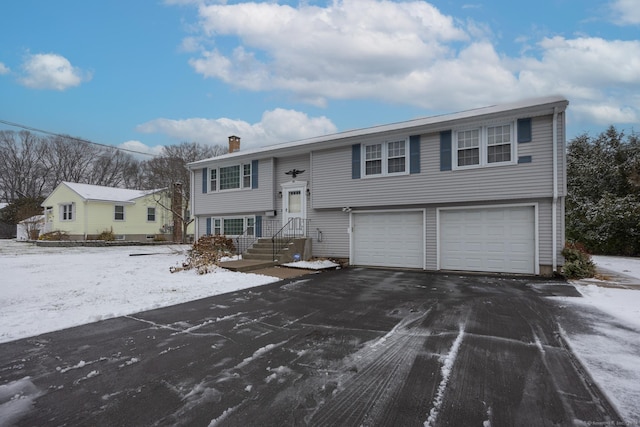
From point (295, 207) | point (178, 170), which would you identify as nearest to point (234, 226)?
point (295, 207)

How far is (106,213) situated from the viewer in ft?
79.7

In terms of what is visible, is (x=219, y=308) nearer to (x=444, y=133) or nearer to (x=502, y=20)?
(x=444, y=133)

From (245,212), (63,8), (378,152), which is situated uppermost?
(63,8)

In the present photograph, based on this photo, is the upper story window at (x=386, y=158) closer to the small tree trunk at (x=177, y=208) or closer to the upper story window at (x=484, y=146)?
the upper story window at (x=484, y=146)

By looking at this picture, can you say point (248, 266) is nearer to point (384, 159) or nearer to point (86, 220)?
point (384, 159)

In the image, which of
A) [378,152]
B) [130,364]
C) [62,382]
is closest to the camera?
[62,382]

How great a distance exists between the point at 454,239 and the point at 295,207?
20.6 ft

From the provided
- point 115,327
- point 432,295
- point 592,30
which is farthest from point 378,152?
point 115,327

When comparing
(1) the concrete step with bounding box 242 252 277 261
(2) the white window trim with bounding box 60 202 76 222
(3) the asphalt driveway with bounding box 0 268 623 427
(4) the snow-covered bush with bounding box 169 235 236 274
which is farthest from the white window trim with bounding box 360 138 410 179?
(2) the white window trim with bounding box 60 202 76 222

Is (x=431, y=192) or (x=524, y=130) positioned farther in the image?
(x=431, y=192)

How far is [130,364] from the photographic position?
3.49 metres

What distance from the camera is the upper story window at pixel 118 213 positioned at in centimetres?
2491

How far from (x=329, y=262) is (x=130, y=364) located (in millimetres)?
8855

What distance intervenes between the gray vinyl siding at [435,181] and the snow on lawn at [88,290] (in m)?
4.78
